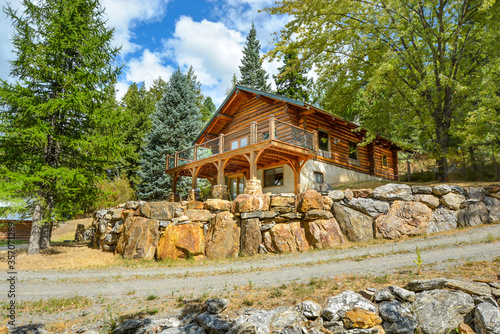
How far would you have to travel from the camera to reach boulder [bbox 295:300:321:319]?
4930 millimetres

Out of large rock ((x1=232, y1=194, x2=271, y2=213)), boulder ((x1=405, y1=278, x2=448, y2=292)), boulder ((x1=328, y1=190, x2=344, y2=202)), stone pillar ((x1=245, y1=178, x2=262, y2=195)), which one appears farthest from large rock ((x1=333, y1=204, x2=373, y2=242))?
boulder ((x1=405, y1=278, x2=448, y2=292))

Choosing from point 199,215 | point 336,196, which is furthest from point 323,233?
point 199,215

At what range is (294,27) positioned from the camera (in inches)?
655

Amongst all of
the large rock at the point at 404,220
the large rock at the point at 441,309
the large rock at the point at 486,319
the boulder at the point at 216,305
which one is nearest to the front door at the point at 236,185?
the large rock at the point at 404,220

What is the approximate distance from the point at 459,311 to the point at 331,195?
7.46 m

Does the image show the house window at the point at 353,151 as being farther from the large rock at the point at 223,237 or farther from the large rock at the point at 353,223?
the large rock at the point at 223,237

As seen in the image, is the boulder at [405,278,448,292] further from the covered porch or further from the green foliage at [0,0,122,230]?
the green foliage at [0,0,122,230]

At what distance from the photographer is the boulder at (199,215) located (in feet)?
40.7

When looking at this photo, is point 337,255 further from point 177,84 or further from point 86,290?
point 177,84

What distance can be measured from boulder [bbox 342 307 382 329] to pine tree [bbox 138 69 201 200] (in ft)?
72.7

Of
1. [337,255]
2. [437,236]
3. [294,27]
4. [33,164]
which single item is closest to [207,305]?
[337,255]

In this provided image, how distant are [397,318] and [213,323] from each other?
123 inches

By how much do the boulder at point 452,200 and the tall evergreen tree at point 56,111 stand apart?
14.8 meters

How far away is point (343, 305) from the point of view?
4.99 meters
